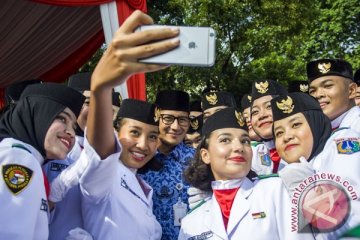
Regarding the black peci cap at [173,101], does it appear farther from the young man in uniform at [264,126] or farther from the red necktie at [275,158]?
the red necktie at [275,158]

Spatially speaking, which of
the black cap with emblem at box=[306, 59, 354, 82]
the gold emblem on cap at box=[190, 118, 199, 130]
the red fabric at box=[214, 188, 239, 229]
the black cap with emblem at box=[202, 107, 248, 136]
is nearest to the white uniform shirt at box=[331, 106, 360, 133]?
the black cap with emblem at box=[306, 59, 354, 82]

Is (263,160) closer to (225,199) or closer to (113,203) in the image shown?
(225,199)

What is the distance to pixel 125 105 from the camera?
10.4 ft

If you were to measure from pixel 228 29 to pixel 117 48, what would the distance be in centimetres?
1079

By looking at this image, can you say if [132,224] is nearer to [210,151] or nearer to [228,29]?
[210,151]

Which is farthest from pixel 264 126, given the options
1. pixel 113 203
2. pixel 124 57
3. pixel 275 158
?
pixel 124 57

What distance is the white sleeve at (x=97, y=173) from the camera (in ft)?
5.92

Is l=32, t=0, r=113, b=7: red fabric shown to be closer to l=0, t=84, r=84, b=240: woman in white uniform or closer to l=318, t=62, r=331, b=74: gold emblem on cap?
l=318, t=62, r=331, b=74: gold emblem on cap

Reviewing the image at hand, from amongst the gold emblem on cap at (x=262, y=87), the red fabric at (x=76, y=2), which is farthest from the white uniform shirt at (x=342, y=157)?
the red fabric at (x=76, y=2)

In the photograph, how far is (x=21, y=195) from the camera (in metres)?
1.81

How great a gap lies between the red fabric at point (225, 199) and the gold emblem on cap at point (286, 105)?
0.59m

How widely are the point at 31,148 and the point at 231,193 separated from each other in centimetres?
114

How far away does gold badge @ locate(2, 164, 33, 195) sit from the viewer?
180 centimetres

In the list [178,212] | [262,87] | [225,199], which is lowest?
[178,212]
